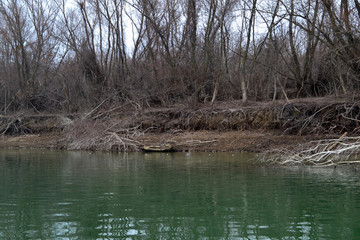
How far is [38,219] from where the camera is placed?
7.82m

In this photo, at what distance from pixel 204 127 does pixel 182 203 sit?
59.1 ft

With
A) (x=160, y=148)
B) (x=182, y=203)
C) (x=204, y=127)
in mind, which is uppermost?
(x=204, y=127)

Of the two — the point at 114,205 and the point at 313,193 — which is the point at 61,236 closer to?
the point at 114,205

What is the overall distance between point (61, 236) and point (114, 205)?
91.3 inches

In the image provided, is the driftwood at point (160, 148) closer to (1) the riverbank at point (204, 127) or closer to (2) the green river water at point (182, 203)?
(1) the riverbank at point (204, 127)

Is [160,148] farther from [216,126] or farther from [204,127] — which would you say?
[216,126]

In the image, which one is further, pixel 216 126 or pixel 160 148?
pixel 216 126

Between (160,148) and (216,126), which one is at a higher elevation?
(216,126)

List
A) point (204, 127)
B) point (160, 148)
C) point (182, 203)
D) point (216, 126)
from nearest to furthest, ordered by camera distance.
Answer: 1. point (182, 203)
2. point (160, 148)
3. point (216, 126)
4. point (204, 127)

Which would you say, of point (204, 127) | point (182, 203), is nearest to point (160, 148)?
point (204, 127)

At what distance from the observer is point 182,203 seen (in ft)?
30.0

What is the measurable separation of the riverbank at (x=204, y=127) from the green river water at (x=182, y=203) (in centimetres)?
854

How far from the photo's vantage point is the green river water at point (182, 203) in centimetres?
696

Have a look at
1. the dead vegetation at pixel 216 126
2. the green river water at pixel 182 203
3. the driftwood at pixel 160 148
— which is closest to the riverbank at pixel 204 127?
the dead vegetation at pixel 216 126
